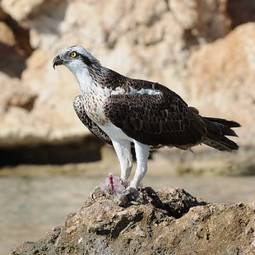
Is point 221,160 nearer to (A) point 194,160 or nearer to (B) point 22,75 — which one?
(A) point 194,160

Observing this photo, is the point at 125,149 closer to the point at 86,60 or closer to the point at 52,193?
the point at 86,60

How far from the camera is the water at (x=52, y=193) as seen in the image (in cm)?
1277

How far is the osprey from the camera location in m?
6.47

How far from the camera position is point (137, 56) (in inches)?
733

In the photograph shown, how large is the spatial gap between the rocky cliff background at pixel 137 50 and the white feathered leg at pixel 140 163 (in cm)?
1124

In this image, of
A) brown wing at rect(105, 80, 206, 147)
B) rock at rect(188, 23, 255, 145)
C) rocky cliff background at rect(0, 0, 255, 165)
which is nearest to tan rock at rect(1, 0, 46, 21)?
rocky cliff background at rect(0, 0, 255, 165)

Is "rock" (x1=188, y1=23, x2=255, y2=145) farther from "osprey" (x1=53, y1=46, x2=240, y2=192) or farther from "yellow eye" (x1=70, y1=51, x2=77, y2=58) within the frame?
"yellow eye" (x1=70, y1=51, x2=77, y2=58)

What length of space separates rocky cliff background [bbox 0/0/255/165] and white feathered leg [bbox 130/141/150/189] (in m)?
11.2

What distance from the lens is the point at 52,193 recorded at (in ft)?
51.2

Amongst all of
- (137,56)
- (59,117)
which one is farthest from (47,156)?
(137,56)

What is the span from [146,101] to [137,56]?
12043 mm

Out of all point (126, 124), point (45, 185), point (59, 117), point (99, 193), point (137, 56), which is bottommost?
point (99, 193)

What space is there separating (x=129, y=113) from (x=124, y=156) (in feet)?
1.17

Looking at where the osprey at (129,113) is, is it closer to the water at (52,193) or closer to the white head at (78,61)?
the white head at (78,61)
